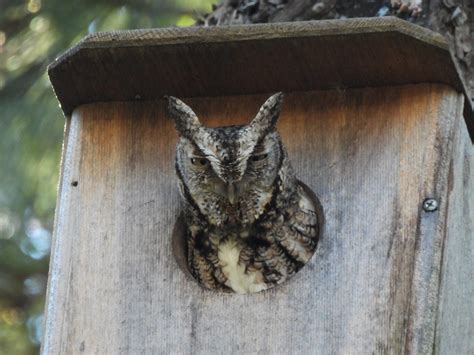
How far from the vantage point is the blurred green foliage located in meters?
4.27

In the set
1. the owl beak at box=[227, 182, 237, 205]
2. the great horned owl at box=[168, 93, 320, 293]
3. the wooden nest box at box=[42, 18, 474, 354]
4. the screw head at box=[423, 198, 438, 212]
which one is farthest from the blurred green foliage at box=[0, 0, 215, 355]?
the screw head at box=[423, 198, 438, 212]

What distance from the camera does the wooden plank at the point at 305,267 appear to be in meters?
2.77

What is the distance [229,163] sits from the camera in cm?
297

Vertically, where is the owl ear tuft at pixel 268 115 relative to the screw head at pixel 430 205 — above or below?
above

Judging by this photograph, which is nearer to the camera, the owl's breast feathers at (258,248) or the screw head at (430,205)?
the screw head at (430,205)

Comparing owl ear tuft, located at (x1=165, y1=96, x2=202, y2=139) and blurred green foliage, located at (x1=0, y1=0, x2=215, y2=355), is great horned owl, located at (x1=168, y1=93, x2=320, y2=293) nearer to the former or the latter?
owl ear tuft, located at (x1=165, y1=96, x2=202, y2=139)

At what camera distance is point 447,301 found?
280 cm

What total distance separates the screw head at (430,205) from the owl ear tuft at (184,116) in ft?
2.03

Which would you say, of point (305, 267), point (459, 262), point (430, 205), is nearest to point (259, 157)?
point (305, 267)

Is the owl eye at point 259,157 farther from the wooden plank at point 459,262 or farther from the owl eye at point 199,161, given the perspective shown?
the wooden plank at point 459,262

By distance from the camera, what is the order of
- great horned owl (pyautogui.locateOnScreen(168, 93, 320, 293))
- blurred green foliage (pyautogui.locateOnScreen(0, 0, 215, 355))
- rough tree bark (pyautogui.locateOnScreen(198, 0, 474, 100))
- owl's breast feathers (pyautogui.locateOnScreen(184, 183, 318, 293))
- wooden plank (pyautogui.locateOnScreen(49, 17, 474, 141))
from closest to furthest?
wooden plank (pyautogui.locateOnScreen(49, 17, 474, 141)), great horned owl (pyautogui.locateOnScreen(168, 93, 320, 293)), owl's breast feathers (pyautogui.locateOnScreen(184, 183, 318, 293)), rough tree bark (pyautogui.locateOnScreen(198, 0, 474, 100)), blurred green foliage (pyautogui.locateOnScreen(0, 0, 215, 355))

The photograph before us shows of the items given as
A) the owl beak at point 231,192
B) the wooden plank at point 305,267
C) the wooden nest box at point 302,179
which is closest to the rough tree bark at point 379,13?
the wooden nest box at point 302,179

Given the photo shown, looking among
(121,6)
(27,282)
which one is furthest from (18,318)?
(121,6)

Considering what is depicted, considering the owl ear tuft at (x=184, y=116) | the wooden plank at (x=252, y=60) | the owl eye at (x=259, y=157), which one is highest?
the wooden plank at (x=252, y=60)
